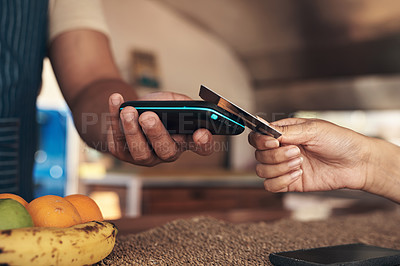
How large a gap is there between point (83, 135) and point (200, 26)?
3.08 m

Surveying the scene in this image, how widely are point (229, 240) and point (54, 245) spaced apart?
353 millimetres

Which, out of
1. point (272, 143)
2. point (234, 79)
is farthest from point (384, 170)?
point (234, 79)

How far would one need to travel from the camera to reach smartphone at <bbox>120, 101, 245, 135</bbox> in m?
0.63

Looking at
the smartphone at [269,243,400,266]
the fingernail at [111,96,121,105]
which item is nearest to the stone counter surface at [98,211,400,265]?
the smartphone at [269,243,400,266]

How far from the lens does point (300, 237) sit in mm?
796

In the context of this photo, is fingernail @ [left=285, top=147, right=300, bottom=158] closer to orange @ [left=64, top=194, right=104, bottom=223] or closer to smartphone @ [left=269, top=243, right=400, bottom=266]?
smartphone @ [left=269, top=243, right=400, bottom=266]

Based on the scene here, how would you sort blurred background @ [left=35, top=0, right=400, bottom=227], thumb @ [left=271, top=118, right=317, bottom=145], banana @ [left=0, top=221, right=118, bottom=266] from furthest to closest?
blurred background @ [left=35, top=0, right=400, bottom=227], thumb @ [left=271, top=118, right=317, bottom=145], banana @ [left=0, top=221, right=118, bottom=266]

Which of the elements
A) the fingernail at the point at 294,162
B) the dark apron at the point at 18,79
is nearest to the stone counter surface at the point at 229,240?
the fingernail at the point at 294,162

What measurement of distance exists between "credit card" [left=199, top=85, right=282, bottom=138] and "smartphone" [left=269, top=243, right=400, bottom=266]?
0.69ft

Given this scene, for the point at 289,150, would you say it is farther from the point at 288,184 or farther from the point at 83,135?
the point at 83,135

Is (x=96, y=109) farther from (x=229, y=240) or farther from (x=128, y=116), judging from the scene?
(x=229, y=240)

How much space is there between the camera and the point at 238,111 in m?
0.64

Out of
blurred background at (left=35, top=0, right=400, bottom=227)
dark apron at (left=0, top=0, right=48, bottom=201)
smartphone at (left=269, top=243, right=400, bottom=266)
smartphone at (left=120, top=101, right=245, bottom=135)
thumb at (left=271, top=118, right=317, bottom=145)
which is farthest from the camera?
blurred background at (left=35, top=0, right=400, bottom=227)

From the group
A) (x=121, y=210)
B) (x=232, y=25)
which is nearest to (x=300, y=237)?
(x=121, y=210)
